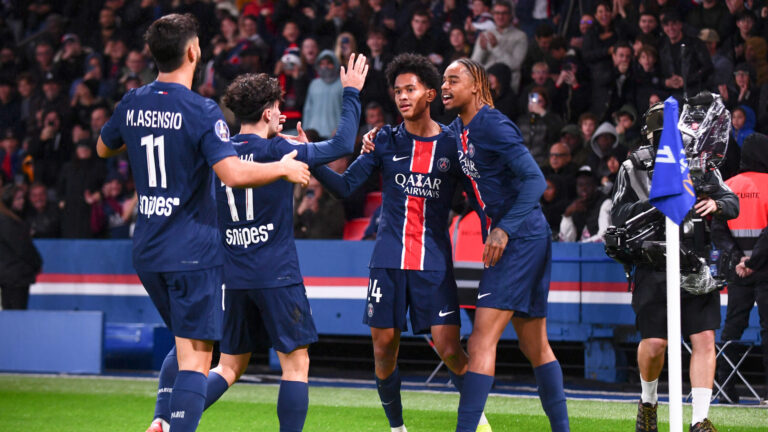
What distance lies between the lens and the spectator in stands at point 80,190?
13570mm

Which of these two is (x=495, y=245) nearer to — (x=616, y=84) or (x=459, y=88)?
(x=459, y=88)

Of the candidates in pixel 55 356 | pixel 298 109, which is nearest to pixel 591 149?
pixel 298 109

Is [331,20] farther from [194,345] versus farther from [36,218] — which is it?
[194,345]

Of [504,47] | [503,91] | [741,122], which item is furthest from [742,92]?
[504,47]

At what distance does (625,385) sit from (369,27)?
6.35 meters

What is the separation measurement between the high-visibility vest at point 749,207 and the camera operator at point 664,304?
275cm

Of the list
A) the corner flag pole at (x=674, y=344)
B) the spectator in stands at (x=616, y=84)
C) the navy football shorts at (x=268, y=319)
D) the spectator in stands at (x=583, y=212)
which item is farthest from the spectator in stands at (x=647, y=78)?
the corner flag pole at (x=674, y=344)

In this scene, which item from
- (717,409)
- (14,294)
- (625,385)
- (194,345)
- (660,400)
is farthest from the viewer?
(14,294)

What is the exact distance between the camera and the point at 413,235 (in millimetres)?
5961

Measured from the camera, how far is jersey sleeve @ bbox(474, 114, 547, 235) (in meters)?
5.45

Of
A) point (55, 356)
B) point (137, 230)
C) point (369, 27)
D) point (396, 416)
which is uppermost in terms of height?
point (369, 27)

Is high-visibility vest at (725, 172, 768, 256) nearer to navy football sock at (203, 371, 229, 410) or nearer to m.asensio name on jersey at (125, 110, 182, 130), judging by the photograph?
navy football sock at (203, 371, 229, 410)

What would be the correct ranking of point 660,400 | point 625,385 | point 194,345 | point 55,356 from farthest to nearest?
point 55,356, point 625,385, point 660,400, point 194,345

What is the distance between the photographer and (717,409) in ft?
27.2
